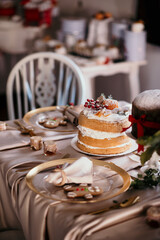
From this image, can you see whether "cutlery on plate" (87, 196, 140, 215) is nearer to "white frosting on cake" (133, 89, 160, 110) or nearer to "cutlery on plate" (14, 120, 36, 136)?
"white frosting on cake" (133, 89, 160, 110)

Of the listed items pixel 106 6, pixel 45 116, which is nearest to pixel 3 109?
pixel 106 6

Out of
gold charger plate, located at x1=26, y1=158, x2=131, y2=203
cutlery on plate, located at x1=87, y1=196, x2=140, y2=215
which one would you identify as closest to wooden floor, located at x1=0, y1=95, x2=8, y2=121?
gold charger plate, located at x1=26, y1=158, x2=131, y2=203

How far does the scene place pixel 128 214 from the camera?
0.99 meters

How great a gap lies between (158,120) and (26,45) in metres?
3.36

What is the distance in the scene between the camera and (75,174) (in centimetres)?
114

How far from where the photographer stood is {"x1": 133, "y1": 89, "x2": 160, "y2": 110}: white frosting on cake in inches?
46.3

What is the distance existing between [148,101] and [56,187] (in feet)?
1.35

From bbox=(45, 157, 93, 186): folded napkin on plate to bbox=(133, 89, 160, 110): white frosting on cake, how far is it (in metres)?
0.26

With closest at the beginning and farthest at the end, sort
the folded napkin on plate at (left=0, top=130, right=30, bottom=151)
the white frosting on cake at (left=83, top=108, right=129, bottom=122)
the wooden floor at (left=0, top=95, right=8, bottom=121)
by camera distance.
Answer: the white frosting on cake at (left=83, top=108, right=129, bottom=122), the folded napkin on plate at (left=0, top=130, right=30, bottom=151), the wooden floor at (left=0, top=95, right=8, bottom=121)

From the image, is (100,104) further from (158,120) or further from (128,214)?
(128,214)

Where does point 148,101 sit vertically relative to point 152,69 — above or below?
above

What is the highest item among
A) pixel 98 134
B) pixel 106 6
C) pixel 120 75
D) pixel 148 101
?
pixel 106 6

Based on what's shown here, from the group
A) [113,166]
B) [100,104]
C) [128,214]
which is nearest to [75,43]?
[100,104]

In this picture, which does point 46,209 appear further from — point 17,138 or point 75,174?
point 17,138
